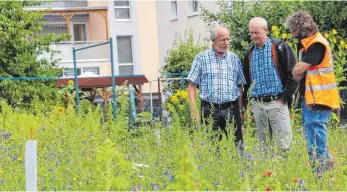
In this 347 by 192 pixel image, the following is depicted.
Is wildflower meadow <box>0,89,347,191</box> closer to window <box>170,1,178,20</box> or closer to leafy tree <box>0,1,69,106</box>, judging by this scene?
leafy tree <box>0,1,69,106</box>

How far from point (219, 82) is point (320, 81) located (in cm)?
89

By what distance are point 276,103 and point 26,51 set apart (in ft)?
34.3

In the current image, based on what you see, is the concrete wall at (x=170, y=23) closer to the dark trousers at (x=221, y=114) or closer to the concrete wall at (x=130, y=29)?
the concrete wall at (x=130, y=29)

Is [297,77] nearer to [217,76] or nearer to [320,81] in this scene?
[320,81]

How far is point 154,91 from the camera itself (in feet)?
116

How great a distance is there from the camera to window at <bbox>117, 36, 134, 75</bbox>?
127 ft

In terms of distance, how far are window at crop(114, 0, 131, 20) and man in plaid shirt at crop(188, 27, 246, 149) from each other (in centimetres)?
3244

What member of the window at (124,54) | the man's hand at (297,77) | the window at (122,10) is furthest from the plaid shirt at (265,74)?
the window at (122,10)

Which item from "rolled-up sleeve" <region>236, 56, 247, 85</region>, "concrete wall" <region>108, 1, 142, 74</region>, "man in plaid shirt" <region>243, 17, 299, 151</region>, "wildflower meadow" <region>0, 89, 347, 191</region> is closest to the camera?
"wildflower meadow" <region>0, 89, 347, 191</region>

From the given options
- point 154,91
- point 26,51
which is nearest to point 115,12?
point 154,91

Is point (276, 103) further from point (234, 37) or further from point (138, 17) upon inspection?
point (138, 17)

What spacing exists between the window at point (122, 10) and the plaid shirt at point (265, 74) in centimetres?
3259

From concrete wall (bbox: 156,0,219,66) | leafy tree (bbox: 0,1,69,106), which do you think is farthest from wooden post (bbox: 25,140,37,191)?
concrete wall (bbox: 156,0,219,66)

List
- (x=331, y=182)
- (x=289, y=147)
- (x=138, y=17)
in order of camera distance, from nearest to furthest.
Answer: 1. (x=331, y=182)
2. (x=289, y=147)
3. (x=138, y=17)
